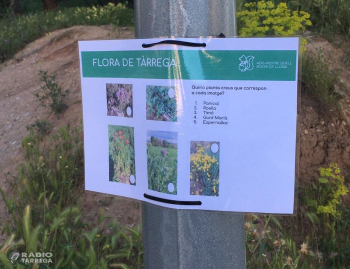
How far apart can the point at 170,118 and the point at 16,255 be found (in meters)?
1.48

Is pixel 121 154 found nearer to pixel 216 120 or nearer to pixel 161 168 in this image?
pixel 161 168

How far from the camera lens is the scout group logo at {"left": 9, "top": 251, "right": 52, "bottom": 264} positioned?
2.70 meters

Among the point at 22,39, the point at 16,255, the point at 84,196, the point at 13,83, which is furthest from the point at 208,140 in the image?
the point at 22,39

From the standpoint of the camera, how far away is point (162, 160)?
1.90m

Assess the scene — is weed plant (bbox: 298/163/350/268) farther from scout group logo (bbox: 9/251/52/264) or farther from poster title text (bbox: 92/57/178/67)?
poster title text (bbox: 92/57/178/67)

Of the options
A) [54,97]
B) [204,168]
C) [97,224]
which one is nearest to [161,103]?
[204,168]

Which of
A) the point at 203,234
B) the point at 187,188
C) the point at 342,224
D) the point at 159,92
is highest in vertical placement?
the point at 159,92

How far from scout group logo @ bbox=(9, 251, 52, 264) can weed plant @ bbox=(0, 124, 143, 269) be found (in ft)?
0.07

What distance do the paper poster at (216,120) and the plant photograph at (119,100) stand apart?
0.8 inches

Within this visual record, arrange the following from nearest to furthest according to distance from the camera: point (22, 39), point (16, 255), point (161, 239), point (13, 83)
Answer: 1. point (161, 239)
2. point (16, 255)
3. point (13, 83)
4. point (22, 39)

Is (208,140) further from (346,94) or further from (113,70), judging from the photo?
(346,94)

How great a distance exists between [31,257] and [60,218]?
0.26 meters

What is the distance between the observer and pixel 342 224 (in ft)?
12.2

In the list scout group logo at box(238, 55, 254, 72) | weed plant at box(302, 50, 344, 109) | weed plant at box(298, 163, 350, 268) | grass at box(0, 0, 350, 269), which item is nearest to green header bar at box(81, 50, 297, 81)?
scout group logo at box(238, 55, 254, 72)
